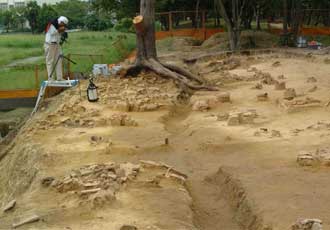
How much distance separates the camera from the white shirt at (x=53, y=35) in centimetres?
1574

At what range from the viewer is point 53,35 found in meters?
15.8

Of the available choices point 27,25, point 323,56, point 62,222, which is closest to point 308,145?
point 62,222

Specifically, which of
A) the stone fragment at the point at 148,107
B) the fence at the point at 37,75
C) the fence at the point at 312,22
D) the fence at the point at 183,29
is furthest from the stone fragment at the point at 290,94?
the fence at the point at 183,29

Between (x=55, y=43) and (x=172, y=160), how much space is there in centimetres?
742

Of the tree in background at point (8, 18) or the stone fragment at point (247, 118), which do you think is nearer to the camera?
the stone fragment at point (247, 118)

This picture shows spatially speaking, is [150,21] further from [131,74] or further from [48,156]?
[48,156]

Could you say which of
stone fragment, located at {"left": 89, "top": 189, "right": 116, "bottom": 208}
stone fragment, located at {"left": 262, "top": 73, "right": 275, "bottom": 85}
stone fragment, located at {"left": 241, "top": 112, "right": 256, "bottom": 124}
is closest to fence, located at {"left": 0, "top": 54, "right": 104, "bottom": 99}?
stone fragment, located at {"left": 262, "top": 73, "right": 275, "bottom": 85}

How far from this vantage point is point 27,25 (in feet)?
238

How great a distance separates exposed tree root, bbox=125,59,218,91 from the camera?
16.6 metres

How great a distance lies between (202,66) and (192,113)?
9.68m

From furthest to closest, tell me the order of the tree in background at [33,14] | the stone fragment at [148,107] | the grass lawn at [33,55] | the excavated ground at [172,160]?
the tree in background at [33,14] → the grass lawn at [33,55] → the stone fragment at [148,107] → the excavated ground at [172,160]

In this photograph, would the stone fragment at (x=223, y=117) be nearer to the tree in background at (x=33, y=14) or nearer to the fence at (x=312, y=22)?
the fence at (x=312, y=22)

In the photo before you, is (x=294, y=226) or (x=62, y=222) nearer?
(x=294, y=226)

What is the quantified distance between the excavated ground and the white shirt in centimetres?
135
